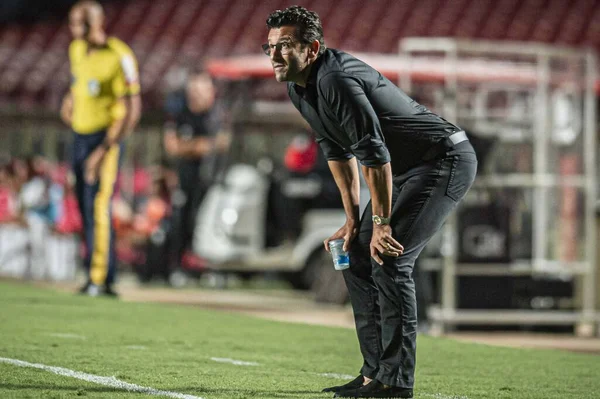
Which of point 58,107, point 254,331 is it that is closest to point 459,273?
point 254,331

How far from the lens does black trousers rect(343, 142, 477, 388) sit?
522cm

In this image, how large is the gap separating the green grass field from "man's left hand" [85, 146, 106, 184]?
4.80ft

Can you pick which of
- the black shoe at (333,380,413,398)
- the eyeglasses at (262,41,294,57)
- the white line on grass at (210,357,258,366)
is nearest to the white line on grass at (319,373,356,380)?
the white line on grass at (210,357,258,366)

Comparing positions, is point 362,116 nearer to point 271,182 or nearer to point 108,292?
point 108,292

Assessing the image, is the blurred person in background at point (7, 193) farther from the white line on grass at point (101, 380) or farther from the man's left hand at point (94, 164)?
the white line on grass at point (101, 380)

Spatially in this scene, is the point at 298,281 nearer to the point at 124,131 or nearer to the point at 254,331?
the point at 124,131

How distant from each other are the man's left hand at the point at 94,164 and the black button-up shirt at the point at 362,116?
6.09 m

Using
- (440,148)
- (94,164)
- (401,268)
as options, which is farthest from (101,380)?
(94,164)

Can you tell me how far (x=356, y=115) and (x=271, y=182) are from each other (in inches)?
363

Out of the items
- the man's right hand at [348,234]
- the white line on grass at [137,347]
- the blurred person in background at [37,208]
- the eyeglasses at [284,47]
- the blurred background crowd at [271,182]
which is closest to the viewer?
the eyeglasses at [284,47]

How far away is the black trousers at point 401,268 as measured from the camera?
5.22 meters

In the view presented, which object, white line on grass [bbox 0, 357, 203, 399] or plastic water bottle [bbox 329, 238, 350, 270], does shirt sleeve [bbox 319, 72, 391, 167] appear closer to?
plastic water bottle [bbox 329, 238, 350, 270]

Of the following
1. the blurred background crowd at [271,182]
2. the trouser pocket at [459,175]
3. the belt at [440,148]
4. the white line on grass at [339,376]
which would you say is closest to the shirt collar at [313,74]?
the belt at [440,148]

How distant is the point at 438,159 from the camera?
5371 mm
